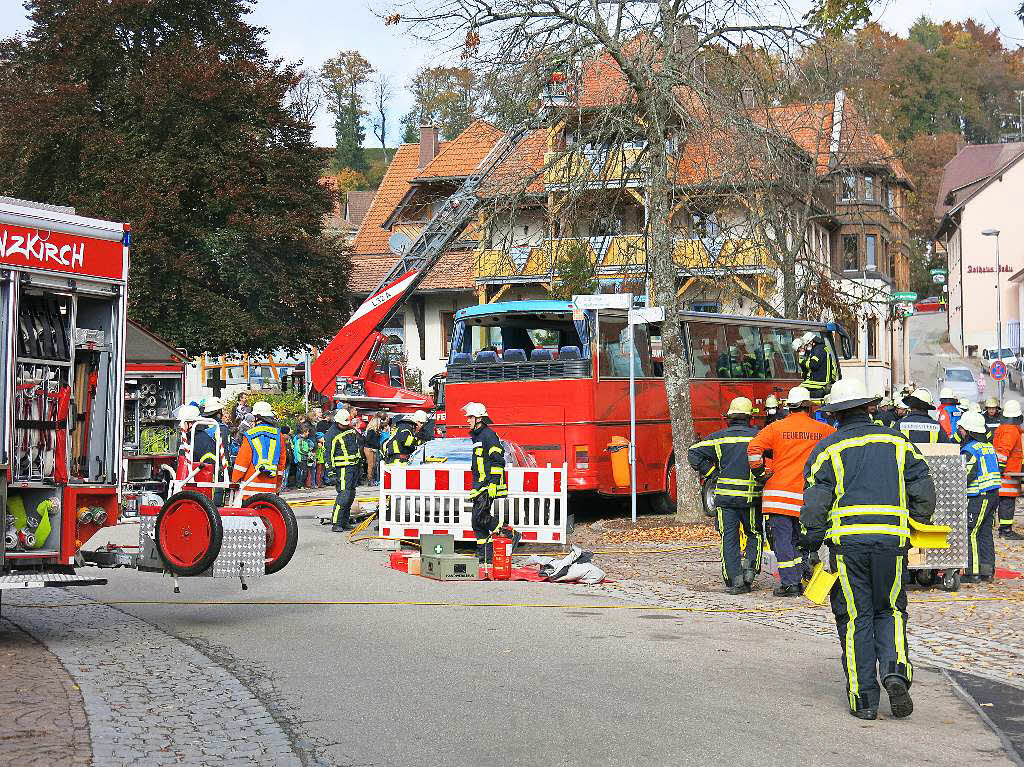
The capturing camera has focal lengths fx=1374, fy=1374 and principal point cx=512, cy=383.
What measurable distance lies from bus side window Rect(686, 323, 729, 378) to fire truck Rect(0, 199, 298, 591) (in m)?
13.0

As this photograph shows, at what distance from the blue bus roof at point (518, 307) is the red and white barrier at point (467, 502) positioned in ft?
16.5

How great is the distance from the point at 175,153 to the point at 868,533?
31468 mm

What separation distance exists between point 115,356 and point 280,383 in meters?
32.9

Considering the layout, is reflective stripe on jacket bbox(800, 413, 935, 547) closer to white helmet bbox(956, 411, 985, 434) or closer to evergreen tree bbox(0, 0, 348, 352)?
white helmet bbox(956, 411, 985, 434)

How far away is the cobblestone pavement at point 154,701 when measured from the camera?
6.97 m

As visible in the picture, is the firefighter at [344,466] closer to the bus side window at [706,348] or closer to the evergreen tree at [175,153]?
the bus side window at [706,348]

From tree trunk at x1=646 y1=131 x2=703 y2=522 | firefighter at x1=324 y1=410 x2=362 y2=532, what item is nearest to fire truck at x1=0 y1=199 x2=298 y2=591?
firefighter at x1=324 y1=410 x2=362 y2=532

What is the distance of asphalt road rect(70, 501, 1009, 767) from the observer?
698 centimetres

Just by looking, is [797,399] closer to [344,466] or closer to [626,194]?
[626,194]

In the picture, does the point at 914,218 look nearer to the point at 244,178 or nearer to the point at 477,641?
the point at 244,178

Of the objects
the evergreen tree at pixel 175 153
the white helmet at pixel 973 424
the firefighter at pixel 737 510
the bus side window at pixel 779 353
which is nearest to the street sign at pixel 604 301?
the firefighter at pixel 737 510

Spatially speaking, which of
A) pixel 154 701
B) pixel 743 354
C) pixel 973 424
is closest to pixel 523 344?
pixel 743 354

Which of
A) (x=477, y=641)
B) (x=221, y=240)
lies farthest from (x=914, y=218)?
(x=477, y=641)

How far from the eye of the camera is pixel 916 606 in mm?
12367
